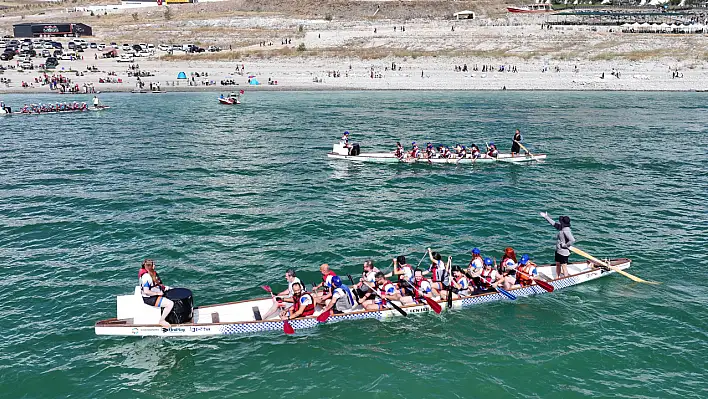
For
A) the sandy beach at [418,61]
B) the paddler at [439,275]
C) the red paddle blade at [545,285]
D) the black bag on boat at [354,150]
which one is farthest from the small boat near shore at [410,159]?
the sandy beach at [418,61]

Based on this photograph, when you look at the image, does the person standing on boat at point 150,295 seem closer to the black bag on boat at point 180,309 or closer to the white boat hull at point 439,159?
the black bag on boat at point 180,309

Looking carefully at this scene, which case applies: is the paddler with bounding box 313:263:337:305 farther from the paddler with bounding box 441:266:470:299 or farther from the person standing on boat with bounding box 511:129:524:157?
the person standing on boat with bounding box 511:129:524:157

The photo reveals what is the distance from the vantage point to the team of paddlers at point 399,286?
61.5 ft

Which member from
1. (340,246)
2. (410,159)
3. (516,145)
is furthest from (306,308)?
(516,145)

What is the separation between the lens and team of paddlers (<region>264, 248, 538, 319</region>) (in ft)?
61.5

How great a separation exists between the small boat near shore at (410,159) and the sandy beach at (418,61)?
1631 inches

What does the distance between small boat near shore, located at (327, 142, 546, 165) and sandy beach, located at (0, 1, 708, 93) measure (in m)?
41.4

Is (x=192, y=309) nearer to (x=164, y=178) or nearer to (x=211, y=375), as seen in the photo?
(x=211, y=375)

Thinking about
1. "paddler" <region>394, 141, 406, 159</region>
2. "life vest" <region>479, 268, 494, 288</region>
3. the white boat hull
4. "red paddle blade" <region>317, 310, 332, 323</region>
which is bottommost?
"red paddle blade" <region>317, 310, 332, 323</region>

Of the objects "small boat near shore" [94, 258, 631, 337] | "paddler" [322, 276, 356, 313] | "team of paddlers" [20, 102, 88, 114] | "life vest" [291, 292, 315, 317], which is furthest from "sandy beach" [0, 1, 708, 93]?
"life vest" [291, 292, 315, 317]

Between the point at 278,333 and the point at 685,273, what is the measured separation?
17.6 meters

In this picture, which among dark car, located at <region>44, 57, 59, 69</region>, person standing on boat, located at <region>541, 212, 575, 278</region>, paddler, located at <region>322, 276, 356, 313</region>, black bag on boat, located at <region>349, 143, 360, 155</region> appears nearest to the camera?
paddler, located at <region>322, 276, 356, 313</region>

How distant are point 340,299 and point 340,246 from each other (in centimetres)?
727

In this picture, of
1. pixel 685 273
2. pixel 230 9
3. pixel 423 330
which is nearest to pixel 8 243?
pixel 423 330
